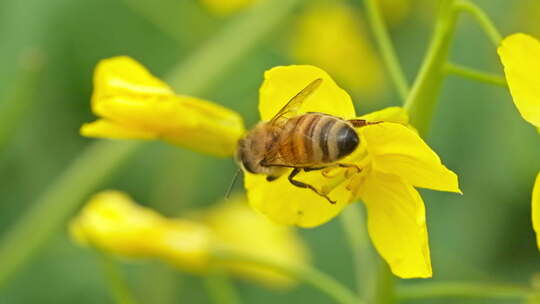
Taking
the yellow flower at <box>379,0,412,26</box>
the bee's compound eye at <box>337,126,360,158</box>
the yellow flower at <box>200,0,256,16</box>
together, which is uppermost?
the bee's compound eye at <box>337,126,360,158</box>

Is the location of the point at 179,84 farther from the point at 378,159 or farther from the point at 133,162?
the point at 378,159

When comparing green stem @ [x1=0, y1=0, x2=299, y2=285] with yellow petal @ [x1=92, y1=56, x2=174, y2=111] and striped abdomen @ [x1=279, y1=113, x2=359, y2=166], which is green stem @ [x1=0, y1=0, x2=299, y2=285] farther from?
striped abdomen @ [x1=279, y1=113, x2=359, y2=166]

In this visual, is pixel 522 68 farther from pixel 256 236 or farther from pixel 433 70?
pixel 256 236

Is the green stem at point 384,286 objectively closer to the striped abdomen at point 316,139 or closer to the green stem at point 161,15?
the striped abdomen at point 316,139

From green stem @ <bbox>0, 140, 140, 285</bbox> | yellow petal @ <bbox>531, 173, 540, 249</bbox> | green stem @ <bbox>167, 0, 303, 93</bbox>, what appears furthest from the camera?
green stem @ <bbox>167, 0, 303, 93</bbox>

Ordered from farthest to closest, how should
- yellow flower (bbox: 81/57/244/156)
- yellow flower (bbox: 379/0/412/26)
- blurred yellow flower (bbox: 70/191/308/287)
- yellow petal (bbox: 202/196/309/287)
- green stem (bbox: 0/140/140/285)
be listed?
1. yellow flower (bbox: 379/0/412/26)
2. yellow petal (bbox: 202/196/309/287)
3. green stem (bbox: 0/140/140/285)
4. blurred yellow flower (bbox: 70/191/308/287)
5. yellow flower (bbox: 81/57/244/156)

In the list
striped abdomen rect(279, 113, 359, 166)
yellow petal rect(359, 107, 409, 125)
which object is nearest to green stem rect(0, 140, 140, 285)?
striped abdomen rect(279, 113, 359, 166)

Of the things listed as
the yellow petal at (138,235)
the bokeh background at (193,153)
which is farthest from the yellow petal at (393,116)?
the bokeh background at (193,153)

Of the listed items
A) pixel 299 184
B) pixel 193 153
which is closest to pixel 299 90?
pixel 299 184

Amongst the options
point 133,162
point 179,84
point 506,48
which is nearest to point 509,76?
point 506,48
